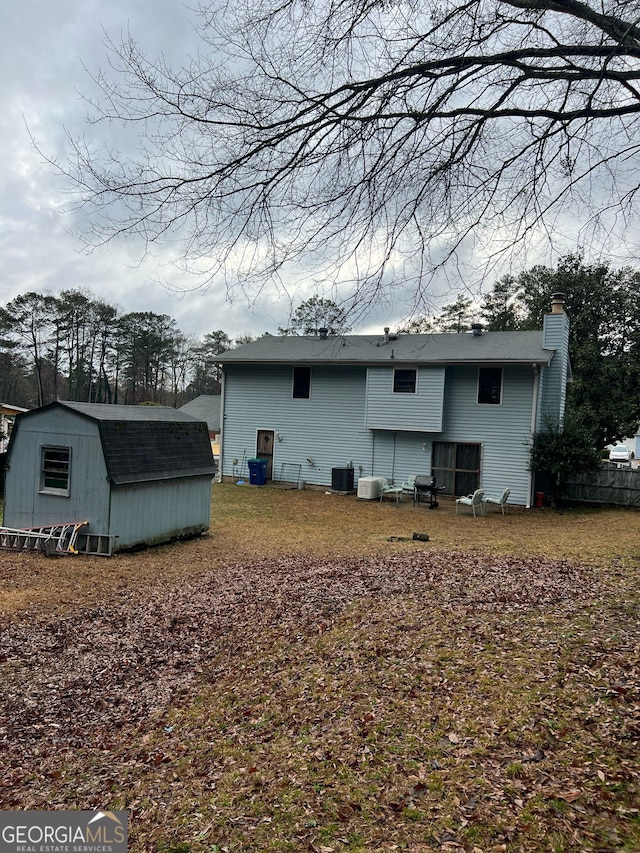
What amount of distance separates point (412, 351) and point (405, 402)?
1.71 metres

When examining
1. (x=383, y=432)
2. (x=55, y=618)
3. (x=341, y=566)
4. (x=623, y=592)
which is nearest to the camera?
(x=623, y=592)

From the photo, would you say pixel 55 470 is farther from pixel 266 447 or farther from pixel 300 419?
pixel 266 447

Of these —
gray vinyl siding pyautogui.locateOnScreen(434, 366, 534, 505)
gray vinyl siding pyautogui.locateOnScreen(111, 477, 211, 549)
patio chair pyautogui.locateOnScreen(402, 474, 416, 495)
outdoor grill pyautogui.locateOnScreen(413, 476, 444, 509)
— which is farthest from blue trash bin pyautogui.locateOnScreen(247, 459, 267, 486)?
gray vinyl siding pyautogui.locateOnScreen(111, 477, 211, 549)

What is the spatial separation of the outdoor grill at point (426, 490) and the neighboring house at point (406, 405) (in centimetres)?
95

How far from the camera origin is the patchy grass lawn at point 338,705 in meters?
2.78

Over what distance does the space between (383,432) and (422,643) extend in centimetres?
1427

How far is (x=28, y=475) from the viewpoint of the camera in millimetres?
10406

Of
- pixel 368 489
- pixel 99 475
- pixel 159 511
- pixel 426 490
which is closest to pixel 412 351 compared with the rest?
pixel 426 490

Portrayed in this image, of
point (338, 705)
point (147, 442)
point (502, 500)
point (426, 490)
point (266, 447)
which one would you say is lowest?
point (338, 705)

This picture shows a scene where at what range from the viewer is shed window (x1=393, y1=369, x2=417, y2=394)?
58.8 feet

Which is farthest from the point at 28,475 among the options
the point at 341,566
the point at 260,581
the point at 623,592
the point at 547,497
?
the point at 547,497

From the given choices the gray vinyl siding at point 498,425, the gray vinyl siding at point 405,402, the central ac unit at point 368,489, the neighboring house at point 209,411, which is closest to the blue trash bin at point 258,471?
the central ac unit at point 368,489

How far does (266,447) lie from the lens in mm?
21016

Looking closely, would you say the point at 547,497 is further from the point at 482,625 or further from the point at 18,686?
the point at 18,686
